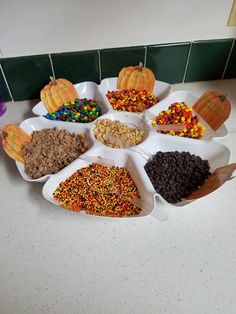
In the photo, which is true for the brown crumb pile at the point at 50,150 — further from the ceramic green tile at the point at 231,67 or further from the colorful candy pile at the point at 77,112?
the ceramic green tile at the point at 231,67

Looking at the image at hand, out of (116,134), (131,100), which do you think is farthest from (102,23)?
(116,134)

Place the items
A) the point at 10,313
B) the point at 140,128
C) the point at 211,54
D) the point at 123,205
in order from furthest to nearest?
the point at 211,54 < the point at 140,128 < the point at 123,205 < the point at 10,313

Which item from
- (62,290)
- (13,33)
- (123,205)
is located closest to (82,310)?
(62,290)

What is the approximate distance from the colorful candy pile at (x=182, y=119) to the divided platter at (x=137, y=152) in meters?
0.03

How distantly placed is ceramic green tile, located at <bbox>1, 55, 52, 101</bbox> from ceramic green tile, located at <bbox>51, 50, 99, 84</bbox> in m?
0.03

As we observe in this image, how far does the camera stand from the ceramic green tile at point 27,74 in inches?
33.2

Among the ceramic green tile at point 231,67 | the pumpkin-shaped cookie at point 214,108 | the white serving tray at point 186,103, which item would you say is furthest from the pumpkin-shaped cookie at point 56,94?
the ceramic green tile at point 231,67

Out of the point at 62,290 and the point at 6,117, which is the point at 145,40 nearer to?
the point at 6,117

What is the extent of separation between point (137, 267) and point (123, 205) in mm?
134

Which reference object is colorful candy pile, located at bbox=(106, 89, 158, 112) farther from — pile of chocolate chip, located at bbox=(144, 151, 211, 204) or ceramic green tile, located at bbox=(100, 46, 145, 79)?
pile of chocolate chip, located at bbox=(144, 151, 211, 204)

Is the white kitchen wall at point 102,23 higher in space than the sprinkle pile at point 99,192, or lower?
higher

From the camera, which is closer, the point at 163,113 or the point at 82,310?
the point at 82,310

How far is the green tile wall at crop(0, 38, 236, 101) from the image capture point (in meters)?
0.86

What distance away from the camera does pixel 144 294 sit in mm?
528
